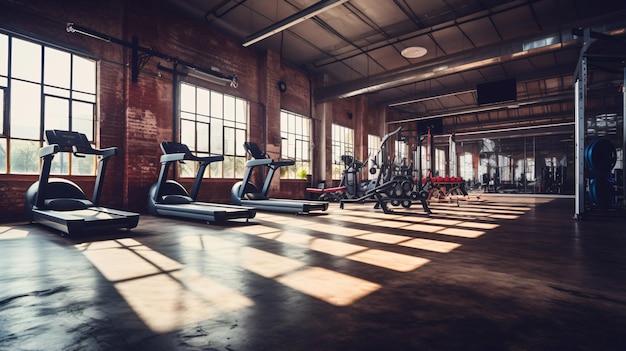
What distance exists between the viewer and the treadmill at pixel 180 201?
5.91 m

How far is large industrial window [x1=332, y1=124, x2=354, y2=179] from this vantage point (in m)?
15.0

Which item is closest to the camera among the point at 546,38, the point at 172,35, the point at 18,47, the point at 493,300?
the point at 493,300

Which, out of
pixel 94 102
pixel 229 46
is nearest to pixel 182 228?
pixel 94 102

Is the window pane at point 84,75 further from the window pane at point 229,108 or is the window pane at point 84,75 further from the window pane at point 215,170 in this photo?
the window pane at point 229,108

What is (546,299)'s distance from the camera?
210 cm

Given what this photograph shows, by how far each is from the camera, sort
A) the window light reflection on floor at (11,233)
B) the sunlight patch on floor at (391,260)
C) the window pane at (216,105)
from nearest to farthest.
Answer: the sunlight patch on floor at (391,260), the window light reflection on floor at (11,233), the window pane at (216,105)

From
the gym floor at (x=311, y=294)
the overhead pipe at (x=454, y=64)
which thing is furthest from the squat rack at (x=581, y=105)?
the gym floor at (x=311, y=294)

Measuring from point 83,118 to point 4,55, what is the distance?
1658 millimetres

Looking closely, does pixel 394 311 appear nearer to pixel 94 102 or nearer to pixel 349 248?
pixel 349 248

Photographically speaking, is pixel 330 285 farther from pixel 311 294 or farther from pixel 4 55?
pixel 4 55

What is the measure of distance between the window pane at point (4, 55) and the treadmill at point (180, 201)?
3.11 meters

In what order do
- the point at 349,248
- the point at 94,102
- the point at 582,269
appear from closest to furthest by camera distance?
the point at 582,269
the point at 349,248
the point at 94,102

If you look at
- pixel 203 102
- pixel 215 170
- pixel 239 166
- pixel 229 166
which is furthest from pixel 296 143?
pixel 203 102

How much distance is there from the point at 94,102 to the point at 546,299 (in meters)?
8.74
